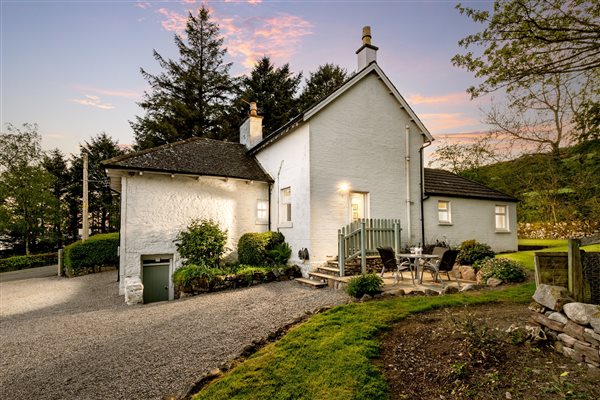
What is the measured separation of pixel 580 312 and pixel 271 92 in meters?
28.3

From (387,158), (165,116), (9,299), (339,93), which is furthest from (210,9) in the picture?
(9,299)

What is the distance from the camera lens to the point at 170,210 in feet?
36.8

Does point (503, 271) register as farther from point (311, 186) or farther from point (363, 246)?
point (311, 186)

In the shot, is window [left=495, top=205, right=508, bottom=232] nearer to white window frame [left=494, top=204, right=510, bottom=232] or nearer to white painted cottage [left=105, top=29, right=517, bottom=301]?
white window frame [left=494, top=204, right=510, bottom=232]

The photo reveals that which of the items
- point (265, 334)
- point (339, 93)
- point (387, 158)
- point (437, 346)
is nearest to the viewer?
point (437, 346)

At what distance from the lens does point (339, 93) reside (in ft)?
36.6

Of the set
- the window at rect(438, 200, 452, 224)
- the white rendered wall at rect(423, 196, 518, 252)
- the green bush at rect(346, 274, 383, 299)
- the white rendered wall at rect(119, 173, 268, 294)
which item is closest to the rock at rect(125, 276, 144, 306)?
the white rendered wall at rect(119, 173, 268, 294)

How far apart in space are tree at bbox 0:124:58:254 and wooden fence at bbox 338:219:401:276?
101ft

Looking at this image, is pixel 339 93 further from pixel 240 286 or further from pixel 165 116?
pixel 165 116

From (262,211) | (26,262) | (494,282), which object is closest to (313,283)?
(262,211)

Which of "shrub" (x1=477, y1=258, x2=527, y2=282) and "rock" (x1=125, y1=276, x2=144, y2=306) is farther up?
"shrub" (x1=477, y1=258, x2=527, y2=282)

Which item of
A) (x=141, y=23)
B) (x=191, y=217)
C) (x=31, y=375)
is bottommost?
(x=31, y=375)

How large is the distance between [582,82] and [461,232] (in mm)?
7880

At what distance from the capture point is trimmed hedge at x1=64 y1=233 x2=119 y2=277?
53.4 ft
